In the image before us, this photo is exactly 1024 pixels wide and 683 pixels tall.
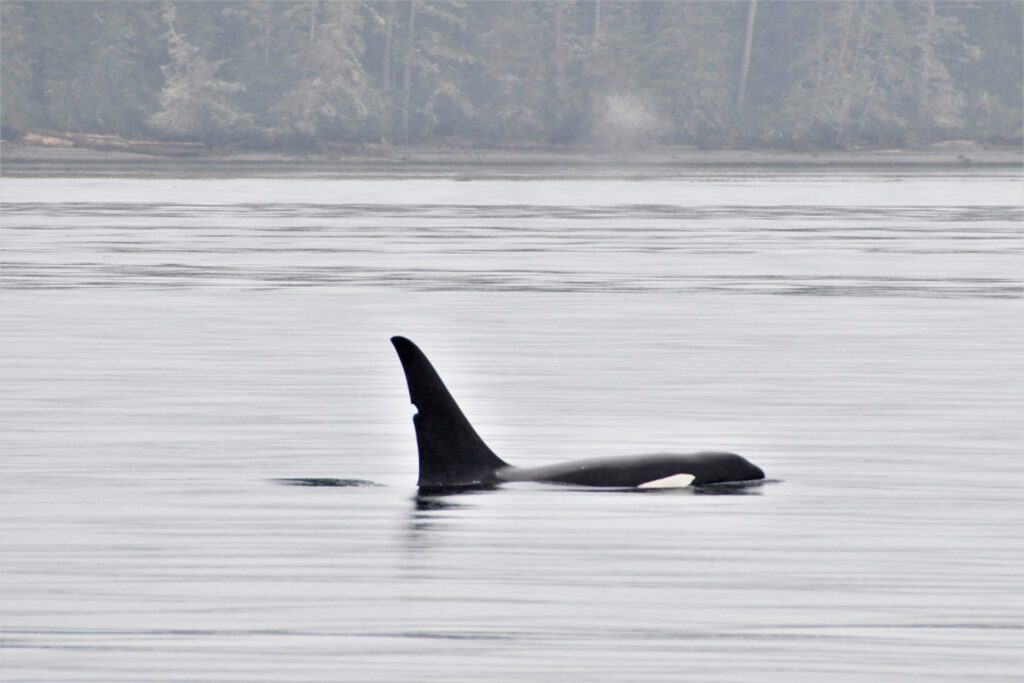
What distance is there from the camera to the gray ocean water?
10828 millimetres

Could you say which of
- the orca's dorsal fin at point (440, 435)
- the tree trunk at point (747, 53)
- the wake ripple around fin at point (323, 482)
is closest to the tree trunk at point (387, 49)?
the tree trunk at point (747, 53)

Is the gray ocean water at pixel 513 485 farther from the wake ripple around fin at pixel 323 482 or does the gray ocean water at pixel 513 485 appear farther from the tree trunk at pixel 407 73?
the tree trunk at pixel 407 73

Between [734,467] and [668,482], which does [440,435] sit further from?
[734,467]

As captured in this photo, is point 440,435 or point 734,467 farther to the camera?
point 734,467

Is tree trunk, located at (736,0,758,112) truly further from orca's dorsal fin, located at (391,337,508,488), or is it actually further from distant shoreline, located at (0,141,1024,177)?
orca's dorsal fin, located at (391,337,508,488)

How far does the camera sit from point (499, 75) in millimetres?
126062

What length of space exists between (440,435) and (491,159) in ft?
338

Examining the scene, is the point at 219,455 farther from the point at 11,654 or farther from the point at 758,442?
the point at 11,654

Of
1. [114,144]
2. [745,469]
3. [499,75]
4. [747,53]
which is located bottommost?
[114,144]

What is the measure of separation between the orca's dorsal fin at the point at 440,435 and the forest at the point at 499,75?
103m

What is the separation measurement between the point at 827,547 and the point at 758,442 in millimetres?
4851

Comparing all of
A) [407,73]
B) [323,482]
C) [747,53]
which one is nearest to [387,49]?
[407,73]

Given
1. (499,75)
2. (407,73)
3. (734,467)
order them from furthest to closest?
(407,73) → (499,75) → (734,467)

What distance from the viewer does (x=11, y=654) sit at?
34.6 ft
